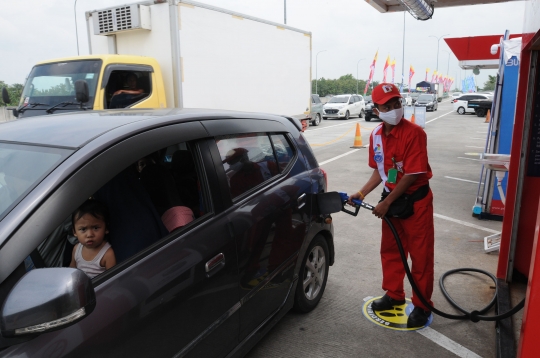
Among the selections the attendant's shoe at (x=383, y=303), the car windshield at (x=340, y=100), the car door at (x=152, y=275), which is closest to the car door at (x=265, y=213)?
the car door at (x=152, y=275)

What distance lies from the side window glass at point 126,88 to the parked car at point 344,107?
2059 cm

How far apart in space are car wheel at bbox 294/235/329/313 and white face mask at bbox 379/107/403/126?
106cm

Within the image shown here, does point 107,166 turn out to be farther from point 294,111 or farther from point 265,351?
point 294,111

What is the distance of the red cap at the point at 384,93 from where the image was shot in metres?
2.95

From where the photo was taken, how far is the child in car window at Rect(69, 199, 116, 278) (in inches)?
74.8

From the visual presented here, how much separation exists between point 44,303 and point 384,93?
249 cm

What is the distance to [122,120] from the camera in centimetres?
208

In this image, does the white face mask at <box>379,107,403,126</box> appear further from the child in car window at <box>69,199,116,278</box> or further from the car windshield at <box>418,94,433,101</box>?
the car windshield at <box>418,94,433,101</box>

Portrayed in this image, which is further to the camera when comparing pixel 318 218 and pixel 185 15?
pixel 185 15

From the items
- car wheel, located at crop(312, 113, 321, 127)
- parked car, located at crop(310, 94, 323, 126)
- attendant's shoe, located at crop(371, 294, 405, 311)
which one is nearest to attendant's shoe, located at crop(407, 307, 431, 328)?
attendant's shoe, located at crop(371, 294, 405, 311)

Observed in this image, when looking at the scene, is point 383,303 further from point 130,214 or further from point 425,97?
point 425,97

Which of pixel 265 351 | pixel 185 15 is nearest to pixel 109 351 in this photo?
pixel 265 351

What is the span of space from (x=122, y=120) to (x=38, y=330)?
1111 mm

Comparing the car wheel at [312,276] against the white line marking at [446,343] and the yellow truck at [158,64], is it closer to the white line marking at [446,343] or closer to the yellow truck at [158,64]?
the white line marking at [446,343]
